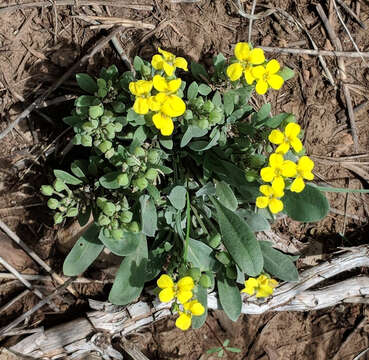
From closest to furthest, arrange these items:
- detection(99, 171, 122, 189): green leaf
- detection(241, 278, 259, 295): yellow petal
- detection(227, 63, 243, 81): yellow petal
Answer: detection(227, 63, 243, 81): yellow petal < detection(99, 171, 122, 189): green leaf < detection(241, 278, 259, 295): yellow petal

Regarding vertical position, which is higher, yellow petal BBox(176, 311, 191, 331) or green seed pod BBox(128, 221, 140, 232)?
green seed pod BBox(128, 221, 140, 232)

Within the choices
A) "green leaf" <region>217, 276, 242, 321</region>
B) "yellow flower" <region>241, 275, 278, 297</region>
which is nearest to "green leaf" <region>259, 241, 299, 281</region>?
"yellow flower" <region>241, 275, 278, 297</region>

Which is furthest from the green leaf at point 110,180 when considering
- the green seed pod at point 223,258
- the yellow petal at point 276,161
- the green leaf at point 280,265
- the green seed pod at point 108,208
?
the green leaf at point 280,265

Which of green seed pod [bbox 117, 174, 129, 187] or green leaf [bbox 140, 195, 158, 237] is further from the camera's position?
green leaf [bbox 140, 195, 158, 237]

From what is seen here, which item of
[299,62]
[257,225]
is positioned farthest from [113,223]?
[299,62]

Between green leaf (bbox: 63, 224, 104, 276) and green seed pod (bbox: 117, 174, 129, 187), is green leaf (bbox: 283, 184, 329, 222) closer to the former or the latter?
green seed pod (bbox: 117, 174, 129, 187)

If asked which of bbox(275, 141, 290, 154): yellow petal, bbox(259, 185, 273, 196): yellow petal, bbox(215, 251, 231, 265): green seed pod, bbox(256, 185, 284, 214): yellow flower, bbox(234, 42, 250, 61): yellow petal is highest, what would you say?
bbox(234, 42, 250, 61): yellow petal

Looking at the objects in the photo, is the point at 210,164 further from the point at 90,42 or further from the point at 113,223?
the point at 90,42

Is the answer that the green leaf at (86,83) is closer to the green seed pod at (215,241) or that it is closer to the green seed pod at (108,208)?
the green seed pod at (108,208)
